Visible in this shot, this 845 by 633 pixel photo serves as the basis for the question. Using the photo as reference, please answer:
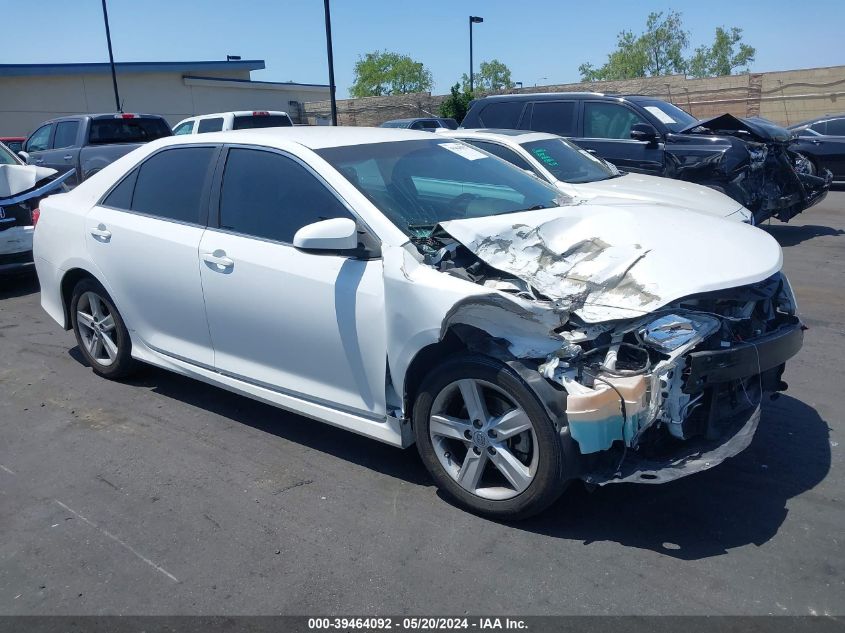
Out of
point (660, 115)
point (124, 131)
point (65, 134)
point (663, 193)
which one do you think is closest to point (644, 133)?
point (660, 115)

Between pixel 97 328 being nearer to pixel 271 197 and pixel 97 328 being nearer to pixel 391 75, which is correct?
pixel 271 197

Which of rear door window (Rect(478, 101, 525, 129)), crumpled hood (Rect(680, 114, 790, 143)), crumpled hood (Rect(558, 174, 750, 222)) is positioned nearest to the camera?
crumpled hood (Rect(558, 174, 750, 222))

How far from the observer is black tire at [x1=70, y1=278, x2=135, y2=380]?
525 cm

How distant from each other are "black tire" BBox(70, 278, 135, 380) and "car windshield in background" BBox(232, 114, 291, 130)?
34.3 feet

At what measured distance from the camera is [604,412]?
120 inches

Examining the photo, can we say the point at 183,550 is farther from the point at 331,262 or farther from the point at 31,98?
the point at 31,98

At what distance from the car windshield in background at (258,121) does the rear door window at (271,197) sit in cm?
1153

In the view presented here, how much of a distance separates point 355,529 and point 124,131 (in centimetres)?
1242

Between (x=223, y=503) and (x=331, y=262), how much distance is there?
132 centimetres

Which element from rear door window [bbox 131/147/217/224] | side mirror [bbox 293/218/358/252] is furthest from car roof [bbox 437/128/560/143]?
side mirror [bbox 293/218/358/252]

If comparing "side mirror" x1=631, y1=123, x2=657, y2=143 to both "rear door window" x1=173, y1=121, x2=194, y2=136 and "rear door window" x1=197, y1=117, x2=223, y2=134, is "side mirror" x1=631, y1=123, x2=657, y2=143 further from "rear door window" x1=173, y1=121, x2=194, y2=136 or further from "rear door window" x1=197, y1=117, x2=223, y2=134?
"rear door window" x1=173, y1=121, x2=194, y2=136

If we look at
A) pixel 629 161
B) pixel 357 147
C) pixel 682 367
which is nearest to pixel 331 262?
pixel 357 147

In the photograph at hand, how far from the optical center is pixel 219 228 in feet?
14.5
